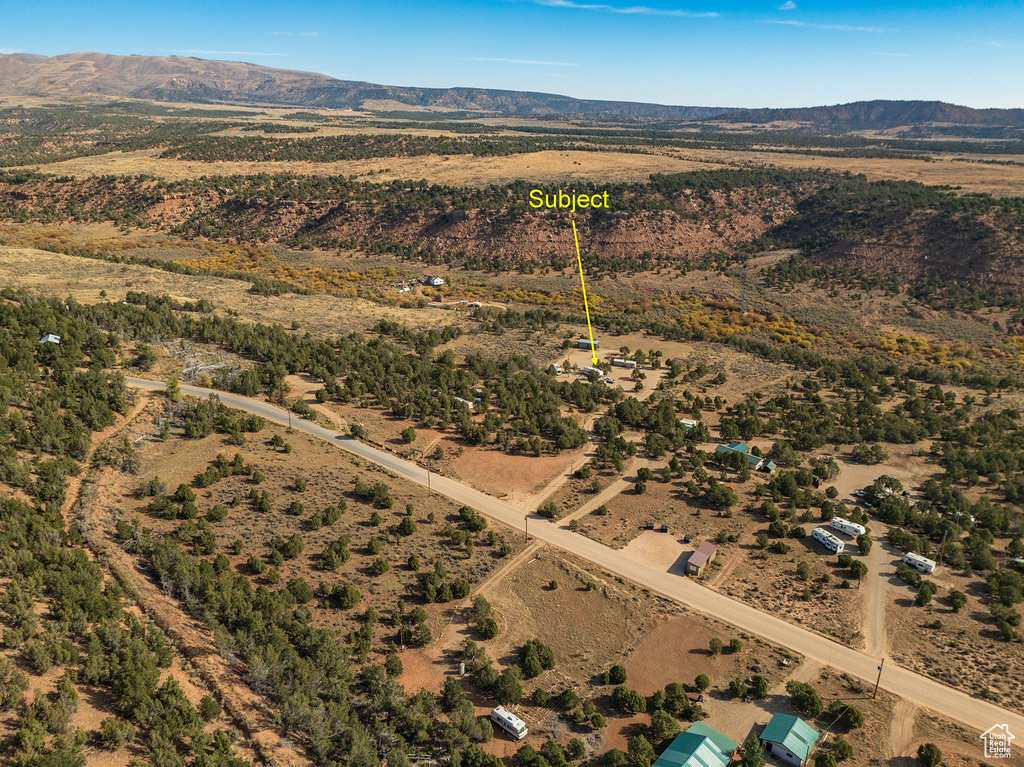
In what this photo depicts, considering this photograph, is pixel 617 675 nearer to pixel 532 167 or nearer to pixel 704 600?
pixel 704 600

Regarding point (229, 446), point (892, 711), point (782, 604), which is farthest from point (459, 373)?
point (892, 711)

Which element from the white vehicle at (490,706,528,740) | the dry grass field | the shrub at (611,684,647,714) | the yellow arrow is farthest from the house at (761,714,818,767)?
the dry grass field

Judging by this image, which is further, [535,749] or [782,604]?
[782,604]

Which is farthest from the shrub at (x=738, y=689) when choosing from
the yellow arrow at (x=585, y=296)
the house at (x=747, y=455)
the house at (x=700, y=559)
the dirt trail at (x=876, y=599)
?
the yellow arrow at (x=585, y=296)

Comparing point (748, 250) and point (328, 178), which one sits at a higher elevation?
point (328, 178)

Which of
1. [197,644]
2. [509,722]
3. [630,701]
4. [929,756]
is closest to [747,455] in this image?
[929,756]

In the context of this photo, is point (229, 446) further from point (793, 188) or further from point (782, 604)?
point (793, 188)

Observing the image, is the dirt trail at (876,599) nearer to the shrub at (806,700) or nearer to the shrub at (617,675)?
the shrub at (806,700)
